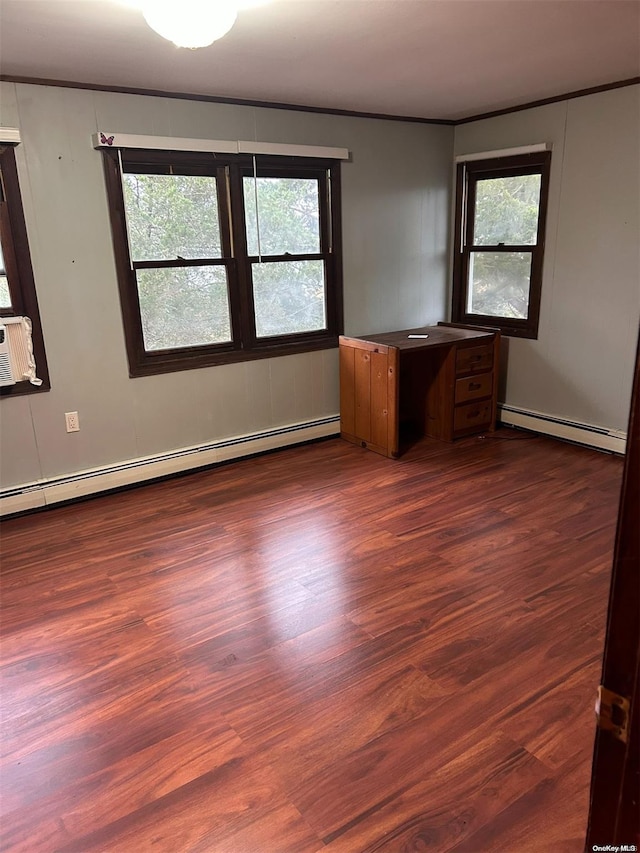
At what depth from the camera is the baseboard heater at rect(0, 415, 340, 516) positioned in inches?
133

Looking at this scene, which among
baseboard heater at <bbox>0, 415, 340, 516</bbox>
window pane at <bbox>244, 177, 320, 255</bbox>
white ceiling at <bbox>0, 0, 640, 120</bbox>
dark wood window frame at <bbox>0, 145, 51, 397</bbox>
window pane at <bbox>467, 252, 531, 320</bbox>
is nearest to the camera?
white ceiling at <bbox>0, 0, 640, 120</bbox>

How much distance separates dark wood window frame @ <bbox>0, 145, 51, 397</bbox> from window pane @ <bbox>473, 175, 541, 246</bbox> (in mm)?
3201

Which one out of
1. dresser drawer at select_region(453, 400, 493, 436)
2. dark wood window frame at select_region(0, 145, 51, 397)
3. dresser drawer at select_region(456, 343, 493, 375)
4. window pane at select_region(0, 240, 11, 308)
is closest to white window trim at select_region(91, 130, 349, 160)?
dark wood window frame at select_region(0, 145, 51, 397)

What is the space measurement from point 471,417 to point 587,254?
1.32 meters

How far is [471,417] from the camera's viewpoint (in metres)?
4.36

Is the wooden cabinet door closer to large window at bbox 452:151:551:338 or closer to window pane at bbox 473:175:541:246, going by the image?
large window at bbox 452:151:551:338

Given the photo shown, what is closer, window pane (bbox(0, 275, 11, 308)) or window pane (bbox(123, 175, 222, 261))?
window pane (bbox(0, 275, 11, 308))

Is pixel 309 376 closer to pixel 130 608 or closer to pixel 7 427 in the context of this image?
pixel 7 427

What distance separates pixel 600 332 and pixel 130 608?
10.9 ft

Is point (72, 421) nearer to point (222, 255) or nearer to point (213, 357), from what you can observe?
point (213, 357)

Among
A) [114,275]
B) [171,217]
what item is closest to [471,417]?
[171,217]

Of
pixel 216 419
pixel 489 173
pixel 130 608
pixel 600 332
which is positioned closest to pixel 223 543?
pixel 130 608

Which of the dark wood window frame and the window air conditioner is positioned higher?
the dark wood window frame

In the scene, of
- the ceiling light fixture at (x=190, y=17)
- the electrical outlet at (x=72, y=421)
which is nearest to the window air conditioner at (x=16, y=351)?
the electrical outlet at (x=72, y=421)
